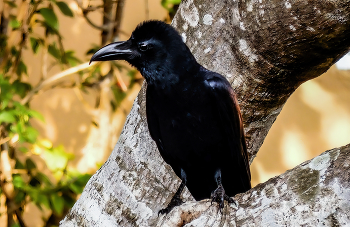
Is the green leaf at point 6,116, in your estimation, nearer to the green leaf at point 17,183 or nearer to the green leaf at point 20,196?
the green leaf at point 17,183

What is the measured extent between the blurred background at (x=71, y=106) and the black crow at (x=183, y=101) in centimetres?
84

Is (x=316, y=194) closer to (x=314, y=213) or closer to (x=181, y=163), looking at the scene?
(x=314, y=213)

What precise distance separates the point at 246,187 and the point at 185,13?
0.65 metres

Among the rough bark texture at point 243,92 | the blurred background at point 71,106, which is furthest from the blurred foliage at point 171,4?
the rough bark texture at point 243,92

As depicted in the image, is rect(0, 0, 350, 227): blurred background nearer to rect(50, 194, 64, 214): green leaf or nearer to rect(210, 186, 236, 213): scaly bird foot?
rect(50, 194, 64, 214): green leaf

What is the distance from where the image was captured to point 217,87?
1151 mm

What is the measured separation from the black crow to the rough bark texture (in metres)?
0.12

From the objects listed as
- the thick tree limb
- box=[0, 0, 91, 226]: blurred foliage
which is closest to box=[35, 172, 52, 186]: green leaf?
box=[0, 0, 91, 226]: blurred foliage

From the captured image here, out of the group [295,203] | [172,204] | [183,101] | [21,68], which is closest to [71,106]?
[21,68]

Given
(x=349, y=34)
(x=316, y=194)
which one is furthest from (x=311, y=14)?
(x=316, y=194)

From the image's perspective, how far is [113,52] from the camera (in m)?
1.15

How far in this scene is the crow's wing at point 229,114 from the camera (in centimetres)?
116

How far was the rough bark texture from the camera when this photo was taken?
1.05 meters

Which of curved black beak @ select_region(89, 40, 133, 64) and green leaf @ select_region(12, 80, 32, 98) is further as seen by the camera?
green leaf @ select_region(12, 80, 32, 98)
